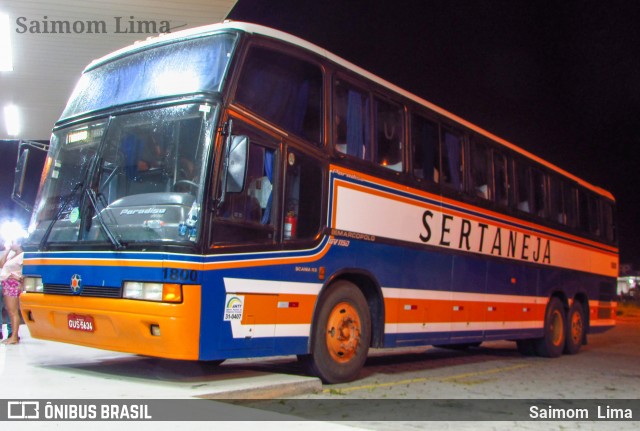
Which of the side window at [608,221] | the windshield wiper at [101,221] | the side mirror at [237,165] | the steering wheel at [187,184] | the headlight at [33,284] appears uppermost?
the side window at [608,221]

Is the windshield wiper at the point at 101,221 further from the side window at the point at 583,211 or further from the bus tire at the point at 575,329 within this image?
the side window at the point at 583,211

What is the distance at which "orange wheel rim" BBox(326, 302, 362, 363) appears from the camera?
7.92 m

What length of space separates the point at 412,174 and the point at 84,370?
5051mm

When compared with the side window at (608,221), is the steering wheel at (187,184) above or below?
below

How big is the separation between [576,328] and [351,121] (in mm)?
9149

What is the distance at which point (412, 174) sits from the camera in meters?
9.52

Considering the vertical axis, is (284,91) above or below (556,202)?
above

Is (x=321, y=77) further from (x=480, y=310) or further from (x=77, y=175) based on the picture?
(x=480, y=310)

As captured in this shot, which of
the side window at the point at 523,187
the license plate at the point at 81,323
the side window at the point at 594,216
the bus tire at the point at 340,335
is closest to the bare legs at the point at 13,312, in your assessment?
the license plate at the point at 81,323

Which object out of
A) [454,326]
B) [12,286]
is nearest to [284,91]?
[454,326]

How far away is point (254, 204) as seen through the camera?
6.95m

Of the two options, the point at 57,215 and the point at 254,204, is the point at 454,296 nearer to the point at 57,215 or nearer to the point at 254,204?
the point at 254,204

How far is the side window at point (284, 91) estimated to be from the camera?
702cm

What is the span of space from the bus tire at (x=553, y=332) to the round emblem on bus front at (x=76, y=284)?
9.97m
